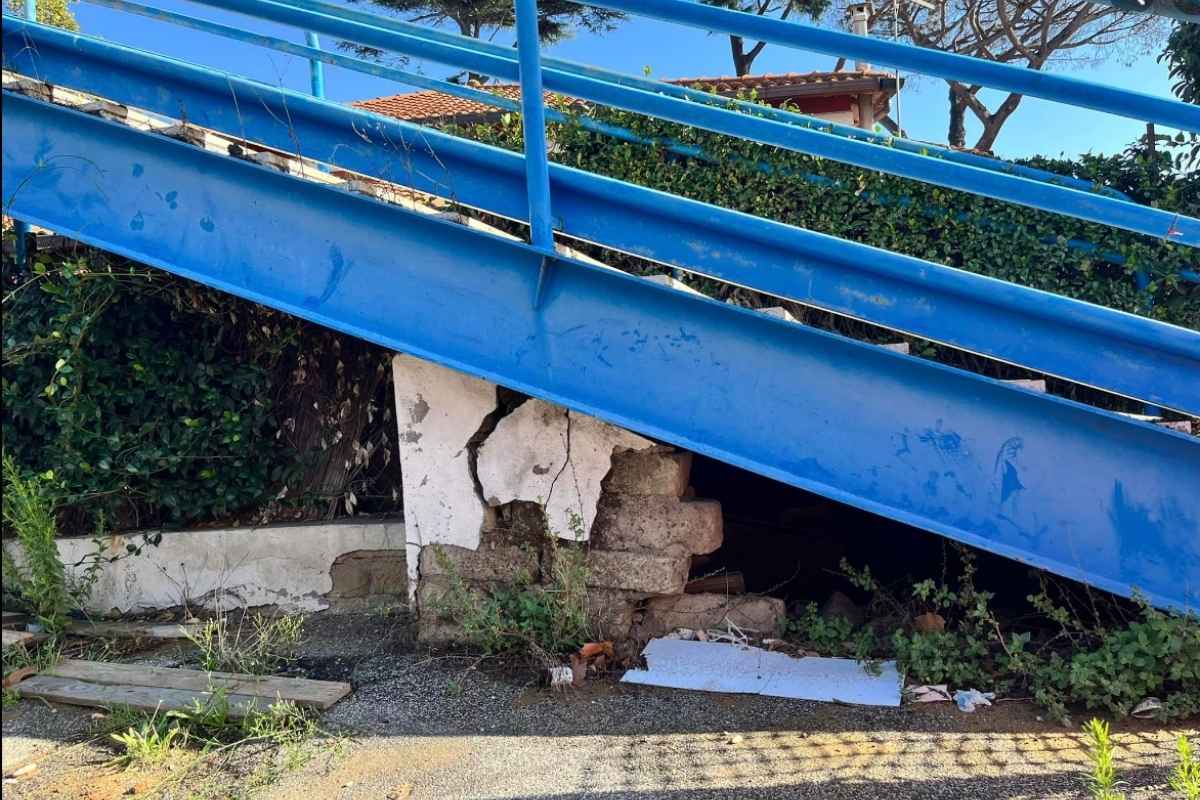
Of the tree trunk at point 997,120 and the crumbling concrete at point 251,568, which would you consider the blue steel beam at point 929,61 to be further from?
the tree trunk at point 997,120

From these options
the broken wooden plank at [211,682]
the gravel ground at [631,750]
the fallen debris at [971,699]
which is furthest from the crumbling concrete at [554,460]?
the fallen debris at [971,699]

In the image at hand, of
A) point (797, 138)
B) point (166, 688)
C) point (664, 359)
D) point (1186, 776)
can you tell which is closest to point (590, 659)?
point (664, 359)

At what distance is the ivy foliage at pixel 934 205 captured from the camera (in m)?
5.24

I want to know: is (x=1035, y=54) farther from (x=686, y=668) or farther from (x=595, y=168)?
(x=686, y=668)

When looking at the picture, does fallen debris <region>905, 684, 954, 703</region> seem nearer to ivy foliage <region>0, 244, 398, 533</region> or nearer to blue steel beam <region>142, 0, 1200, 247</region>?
blue steel beam <region>142, 0, 1200, 247</region>

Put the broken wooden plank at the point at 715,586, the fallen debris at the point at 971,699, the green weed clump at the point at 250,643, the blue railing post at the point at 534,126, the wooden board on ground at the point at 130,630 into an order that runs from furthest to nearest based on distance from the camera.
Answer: the wooden board on ground at the point at 130,630 → the broken wooden plank at the point at 715,586 → the green weed clump at the point at 250,643 → the fallen debris at the point at 971,699 → the blue railing post at the point at 534,126

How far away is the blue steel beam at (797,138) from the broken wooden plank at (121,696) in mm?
2568

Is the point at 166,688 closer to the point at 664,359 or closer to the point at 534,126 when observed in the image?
the point at 664,359

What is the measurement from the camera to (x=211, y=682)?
11.1 feet

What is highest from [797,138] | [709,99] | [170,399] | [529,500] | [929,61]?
[709,99]

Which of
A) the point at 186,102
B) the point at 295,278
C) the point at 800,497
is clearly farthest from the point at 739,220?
the point at 800,497

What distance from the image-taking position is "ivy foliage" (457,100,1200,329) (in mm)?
5242

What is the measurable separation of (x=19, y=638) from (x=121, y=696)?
929 millimetres

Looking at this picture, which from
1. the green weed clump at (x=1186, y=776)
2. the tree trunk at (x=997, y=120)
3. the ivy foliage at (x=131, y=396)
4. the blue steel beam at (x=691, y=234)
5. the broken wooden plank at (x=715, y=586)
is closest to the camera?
the green weed clump at (x=1186, y=776)
